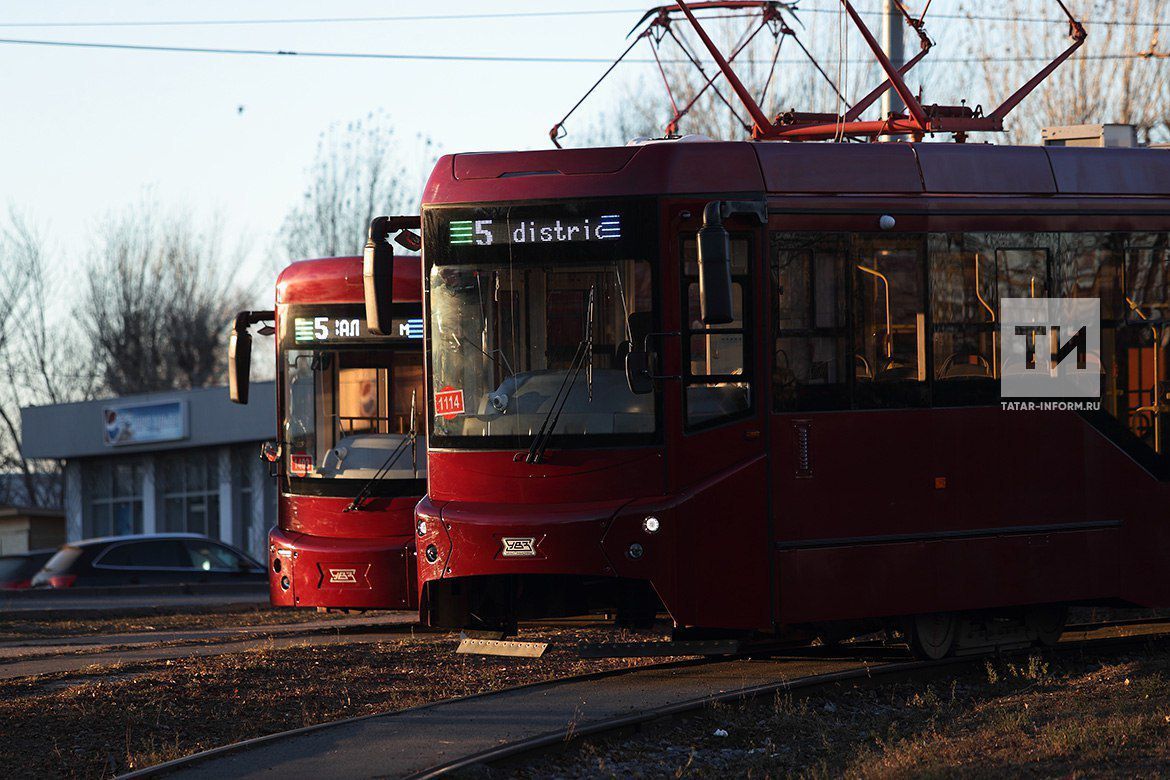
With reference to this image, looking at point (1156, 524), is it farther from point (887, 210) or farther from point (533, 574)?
point (533, 574)

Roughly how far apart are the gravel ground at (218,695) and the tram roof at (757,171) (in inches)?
133

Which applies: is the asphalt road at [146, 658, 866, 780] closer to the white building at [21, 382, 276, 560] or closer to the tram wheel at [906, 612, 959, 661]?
the tram wheel at [906, 612, 959, 661]

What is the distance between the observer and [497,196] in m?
11.4

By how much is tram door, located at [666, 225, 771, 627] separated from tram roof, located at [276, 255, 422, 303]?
472cm

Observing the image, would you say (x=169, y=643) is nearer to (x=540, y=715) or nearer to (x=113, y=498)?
(x=540, y=715)

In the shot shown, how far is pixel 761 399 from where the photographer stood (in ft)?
37.0

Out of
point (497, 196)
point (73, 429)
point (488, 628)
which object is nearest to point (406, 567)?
point (488, 628)

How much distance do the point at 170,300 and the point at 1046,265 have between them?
5065 centimetres

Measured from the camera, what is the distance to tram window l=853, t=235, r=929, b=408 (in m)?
11.6

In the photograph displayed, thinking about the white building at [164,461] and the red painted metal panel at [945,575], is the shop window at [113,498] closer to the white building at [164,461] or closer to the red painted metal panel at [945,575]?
the white building at [164,461]

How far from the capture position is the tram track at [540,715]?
28.5 ft

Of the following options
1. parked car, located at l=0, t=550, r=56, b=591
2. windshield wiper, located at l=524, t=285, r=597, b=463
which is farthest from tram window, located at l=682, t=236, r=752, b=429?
parked car, located at l=0, t=550, r=56, b=591

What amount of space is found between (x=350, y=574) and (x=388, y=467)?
1027 millimetres

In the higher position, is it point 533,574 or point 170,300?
point 170,300
